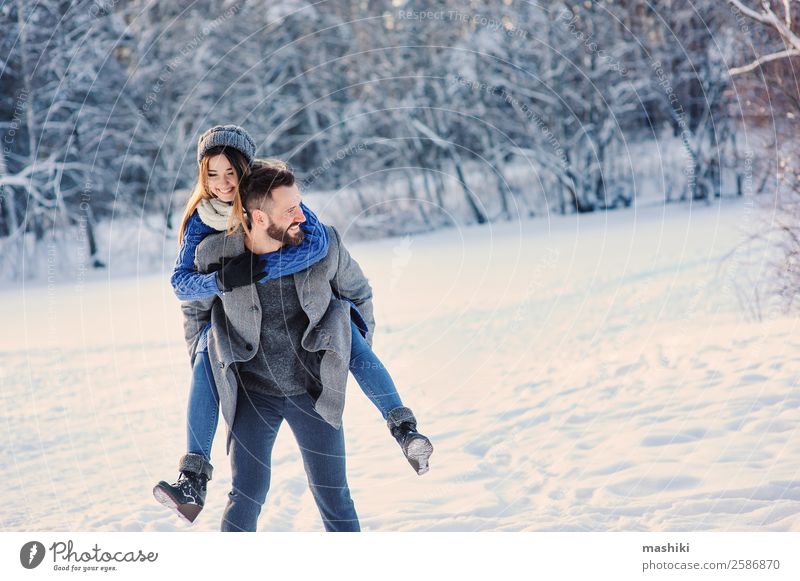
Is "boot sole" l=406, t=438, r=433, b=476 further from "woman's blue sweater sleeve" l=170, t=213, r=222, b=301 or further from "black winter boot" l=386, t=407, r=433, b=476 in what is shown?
"woman's blue sweater sleeve" l=170, t=213, r=222, b=301

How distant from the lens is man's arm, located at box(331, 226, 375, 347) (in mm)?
2441

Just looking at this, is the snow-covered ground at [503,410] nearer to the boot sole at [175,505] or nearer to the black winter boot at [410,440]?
the black winter boot at [410,440]

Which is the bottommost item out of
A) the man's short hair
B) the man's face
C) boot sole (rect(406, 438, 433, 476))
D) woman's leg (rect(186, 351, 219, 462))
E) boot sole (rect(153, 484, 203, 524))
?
boot sole (rect(153, 484, 203, 524))

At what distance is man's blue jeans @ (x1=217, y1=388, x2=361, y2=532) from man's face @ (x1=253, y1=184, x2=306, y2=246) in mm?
452

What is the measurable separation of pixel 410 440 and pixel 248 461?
1.50ft

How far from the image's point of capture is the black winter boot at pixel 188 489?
2172mm

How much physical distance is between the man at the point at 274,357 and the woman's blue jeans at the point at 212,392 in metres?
0.04

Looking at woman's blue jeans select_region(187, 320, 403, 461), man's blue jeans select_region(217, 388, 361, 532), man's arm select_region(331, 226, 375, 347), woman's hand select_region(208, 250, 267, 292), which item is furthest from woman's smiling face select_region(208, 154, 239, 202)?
man's blue jeans select_region(217, 388, 361, 532)

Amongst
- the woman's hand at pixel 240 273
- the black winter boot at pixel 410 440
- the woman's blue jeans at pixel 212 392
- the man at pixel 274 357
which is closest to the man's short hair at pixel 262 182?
the man at pixel 274 357

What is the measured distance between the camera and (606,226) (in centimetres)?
1181

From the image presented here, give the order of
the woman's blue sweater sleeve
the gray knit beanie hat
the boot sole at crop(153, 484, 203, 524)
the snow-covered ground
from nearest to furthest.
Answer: the boot sole at crop(153, 484, 203, 524), the woman's blue sweater sleeve, the gray knit beanie hat, the snow-covered ground
